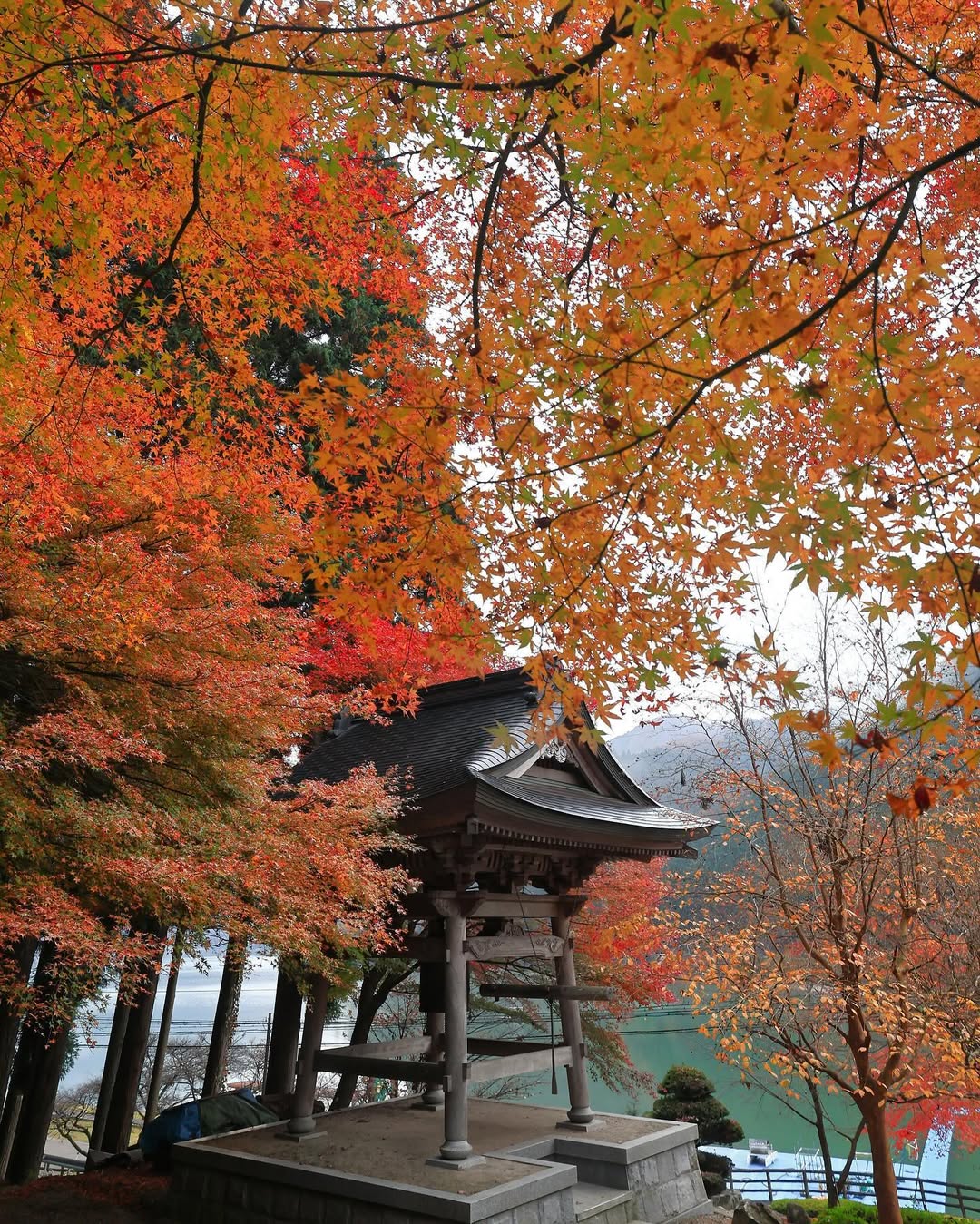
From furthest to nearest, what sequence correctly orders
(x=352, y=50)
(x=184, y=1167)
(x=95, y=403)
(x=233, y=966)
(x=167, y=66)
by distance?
(x=233, y=966), (x=184, y=1167), (x=95, y=403), (x=167, y=66), (x=352, y=50)

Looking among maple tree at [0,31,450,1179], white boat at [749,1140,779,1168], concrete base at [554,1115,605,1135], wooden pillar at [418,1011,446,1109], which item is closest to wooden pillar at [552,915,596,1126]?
concrete base at [554,1115,605,1135]

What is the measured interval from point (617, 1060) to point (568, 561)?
10.8 metres

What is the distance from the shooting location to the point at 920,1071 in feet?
26.9

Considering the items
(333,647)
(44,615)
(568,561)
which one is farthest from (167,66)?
(333,647)

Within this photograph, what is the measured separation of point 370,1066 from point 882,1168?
4.64 meters

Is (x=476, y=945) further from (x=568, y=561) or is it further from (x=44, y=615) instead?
(x=568, y=561)

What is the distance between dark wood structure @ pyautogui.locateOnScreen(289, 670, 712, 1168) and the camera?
7121 mm

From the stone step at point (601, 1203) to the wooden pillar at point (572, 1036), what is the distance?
0.78 m

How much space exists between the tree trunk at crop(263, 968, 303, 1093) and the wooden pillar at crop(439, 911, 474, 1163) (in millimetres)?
3993

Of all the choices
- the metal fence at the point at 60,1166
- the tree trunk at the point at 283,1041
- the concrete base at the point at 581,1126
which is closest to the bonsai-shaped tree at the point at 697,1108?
the concrete base at the point at 581,1126

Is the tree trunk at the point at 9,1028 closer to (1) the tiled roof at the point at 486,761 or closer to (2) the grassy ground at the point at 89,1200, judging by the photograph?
(2) the grassy ground at the point at 89,1200

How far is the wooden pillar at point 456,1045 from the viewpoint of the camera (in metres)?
6.96

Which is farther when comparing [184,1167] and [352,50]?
[184,1167]

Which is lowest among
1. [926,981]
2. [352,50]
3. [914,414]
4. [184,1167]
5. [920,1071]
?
[184,1167]
